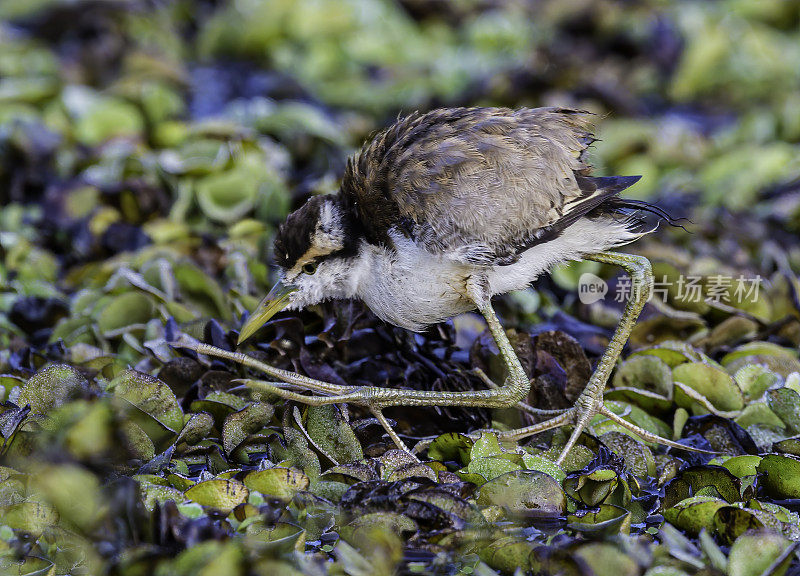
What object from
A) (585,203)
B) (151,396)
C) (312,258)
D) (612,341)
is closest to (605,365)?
(612,341)

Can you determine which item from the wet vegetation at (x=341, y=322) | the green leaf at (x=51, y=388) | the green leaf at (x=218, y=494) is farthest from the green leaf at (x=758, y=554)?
the green leaf at (x=51, y=388)

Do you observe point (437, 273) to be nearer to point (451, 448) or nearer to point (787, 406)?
point (451, 448)

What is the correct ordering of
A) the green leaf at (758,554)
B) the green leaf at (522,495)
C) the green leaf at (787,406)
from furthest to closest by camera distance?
the green leaf at (787,406) → the green leaf at (522,495) → the green leaf at (758,554)

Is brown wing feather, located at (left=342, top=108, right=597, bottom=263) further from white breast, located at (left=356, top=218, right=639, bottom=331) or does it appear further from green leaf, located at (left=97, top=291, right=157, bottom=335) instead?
green leaf, located at (left=97, top=291, right=157, bottom=335)

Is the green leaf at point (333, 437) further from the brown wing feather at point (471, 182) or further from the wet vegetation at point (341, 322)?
the brown wing feather at point (471, 182)

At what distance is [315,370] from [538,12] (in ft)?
20.3

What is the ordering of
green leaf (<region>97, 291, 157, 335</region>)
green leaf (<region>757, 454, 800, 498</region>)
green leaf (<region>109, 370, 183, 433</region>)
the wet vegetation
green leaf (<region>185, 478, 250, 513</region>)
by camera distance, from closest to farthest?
the wet vegetation, green leaf (<region>185, 478, 250, 513</region>), green leaf (<region>757, 454, 800, 498</region>), green leaf (<region>109, 370, 183, 433</region>), green leaf (<region>97, 291, 157, 335</region>)

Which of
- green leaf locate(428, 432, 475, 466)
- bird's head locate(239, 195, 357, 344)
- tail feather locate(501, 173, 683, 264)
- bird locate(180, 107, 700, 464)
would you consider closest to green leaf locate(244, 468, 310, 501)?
bird locate(180, 107, 700, 464)

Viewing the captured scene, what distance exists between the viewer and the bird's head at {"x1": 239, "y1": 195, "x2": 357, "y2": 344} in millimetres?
3809

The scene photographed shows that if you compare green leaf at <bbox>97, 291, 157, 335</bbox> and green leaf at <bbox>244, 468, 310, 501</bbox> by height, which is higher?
green leaf at <bbox>97, 291, 157, 335</bbox>

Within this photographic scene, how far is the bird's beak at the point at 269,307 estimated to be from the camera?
12.6ft

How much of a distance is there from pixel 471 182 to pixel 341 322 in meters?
1.02

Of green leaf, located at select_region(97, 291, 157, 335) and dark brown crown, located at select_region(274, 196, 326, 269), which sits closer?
dark brown crown, located at select_region(274, 196, 326, 269)

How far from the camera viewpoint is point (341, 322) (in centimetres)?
409
